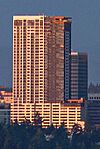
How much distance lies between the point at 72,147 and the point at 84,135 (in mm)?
13461

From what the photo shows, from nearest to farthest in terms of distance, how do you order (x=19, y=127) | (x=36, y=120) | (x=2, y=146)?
1. (x=2, y=146)
2. (x=19, y=127)
3. (x=36, y=120)

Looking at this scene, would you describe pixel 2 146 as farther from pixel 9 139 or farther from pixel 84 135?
pixel 84 135

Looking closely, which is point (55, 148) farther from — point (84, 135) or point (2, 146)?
point (84, 135)

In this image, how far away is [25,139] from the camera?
15088 centimetres

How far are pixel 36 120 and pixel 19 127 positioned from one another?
103ft

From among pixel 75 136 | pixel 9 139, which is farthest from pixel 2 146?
pixel 75 136

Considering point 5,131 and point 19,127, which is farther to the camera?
point 19,127

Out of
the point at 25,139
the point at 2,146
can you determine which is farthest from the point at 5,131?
the point at 2,146

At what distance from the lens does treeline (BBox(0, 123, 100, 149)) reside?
143125 millimetres

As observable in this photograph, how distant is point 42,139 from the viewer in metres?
148

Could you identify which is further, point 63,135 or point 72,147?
point 63,135

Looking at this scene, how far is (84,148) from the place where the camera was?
145 meters

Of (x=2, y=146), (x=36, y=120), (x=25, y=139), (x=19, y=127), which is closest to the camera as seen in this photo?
(x=2, y=146)

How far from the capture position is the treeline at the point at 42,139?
470 feet
